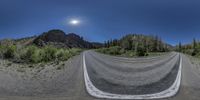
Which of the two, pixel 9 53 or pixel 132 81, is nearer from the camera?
pixel 132 81

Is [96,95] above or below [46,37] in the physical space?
below

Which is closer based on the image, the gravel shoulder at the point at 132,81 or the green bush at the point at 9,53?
the gravel shoulder at the point at 132,81

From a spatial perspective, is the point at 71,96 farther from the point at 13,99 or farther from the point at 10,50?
the point at 10,50

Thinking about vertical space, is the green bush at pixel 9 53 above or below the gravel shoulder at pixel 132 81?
above

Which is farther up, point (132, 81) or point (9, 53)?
point (9, 53)

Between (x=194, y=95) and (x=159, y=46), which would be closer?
(x=194, y=95)

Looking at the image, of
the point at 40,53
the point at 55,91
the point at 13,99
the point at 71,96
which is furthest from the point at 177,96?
the point at 40,53

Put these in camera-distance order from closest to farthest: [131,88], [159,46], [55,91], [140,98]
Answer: [140,98]
[55,91]
[131,88]
[159,46]

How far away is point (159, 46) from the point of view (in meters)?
145

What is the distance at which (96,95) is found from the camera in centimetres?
732

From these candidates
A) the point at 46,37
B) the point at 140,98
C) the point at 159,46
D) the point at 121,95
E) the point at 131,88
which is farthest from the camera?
the point at 159,46

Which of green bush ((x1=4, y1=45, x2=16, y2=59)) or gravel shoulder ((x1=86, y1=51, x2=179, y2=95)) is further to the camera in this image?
green bush ((x1=4, y1=45, x2=16, y2=59))

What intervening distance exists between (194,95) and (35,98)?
4973 millimetres

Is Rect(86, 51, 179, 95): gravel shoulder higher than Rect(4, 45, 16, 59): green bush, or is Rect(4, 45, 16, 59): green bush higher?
Rect(4, 45, 16, 59): green bush
